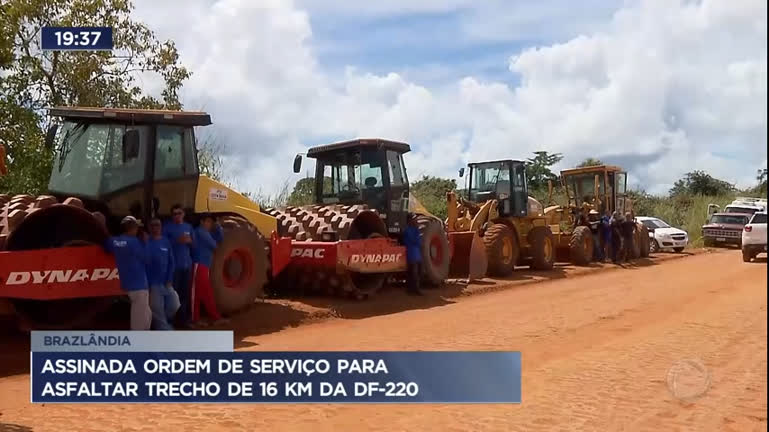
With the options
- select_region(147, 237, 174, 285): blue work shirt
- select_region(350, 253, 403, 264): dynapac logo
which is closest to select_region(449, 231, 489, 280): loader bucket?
select_region(350, 253, 403, 264): dynapac logo

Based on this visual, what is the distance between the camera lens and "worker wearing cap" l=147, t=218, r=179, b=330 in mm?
7391

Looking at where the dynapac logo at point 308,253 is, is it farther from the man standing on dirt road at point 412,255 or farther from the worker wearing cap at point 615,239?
the worker wearing cap at point 615,239

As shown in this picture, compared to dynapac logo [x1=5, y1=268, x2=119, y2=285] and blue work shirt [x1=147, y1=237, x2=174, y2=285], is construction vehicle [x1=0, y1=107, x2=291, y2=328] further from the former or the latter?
blue work shirt [x1=147, y1=237, x2=174, y2=285]

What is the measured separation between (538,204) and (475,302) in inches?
275

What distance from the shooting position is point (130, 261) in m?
7.11

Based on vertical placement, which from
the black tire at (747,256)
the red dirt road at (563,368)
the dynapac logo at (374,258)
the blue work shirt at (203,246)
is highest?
the blue work shirt at (203,246)

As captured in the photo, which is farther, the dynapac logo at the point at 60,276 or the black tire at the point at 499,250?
the black tire at the point at 499,250

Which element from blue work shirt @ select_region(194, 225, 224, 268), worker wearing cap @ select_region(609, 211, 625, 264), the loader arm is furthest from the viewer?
worker wearing cap @ select_region(609, 211, 625, 264)

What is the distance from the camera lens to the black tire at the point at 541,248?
17016 mm

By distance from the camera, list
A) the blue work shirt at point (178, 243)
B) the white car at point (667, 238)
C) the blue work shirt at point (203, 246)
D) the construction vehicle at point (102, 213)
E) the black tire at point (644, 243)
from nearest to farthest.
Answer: the construction vehicle at point (102, 213), the blue work shirt at point (178, 243), the blue work shirt at point (203, 246), the black tire at point (644, 243), the white car at point (667, 238)

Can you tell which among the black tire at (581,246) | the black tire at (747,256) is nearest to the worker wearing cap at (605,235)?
the black tire at (581,246)

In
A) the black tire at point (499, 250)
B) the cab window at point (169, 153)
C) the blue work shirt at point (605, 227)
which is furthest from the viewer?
the blue work shirt at point (605, 227)

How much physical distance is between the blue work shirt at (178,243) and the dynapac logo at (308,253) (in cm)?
258

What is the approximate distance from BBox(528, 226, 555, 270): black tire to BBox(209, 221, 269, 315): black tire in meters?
9.20
